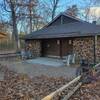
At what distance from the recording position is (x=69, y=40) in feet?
61.2

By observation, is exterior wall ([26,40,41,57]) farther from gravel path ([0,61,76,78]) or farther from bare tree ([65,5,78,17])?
bare tree ([65,5,78,17])

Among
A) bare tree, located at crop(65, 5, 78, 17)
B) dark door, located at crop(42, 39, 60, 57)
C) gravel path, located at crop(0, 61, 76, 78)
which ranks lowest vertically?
gravel path, located at crop(0, 61, 76, 78)

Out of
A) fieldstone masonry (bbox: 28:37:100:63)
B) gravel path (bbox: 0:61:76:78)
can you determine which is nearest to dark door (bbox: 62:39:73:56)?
fieldstone masonry (bbox: 28:37:100:63)

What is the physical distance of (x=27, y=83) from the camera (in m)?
8.51

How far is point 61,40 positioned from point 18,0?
11597mm

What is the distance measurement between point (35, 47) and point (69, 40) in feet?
13.8

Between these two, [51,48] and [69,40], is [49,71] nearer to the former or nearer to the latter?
[69,40]

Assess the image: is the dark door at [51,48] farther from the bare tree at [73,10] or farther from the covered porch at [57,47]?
the bare tree at [73,10]

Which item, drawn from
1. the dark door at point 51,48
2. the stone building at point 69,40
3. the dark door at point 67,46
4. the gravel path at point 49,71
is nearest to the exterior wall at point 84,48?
the stone building at point 69,40

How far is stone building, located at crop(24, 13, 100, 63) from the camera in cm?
1590

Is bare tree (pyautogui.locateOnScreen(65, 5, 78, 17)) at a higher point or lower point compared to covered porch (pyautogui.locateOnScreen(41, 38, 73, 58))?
higher

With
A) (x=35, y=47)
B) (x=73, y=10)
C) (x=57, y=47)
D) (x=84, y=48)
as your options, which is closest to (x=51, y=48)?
(x=57, y=47)

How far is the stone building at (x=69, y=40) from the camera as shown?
15.9 meters

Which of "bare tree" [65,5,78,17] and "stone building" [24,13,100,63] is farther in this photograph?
"bare tree" [65,5,78,17]
